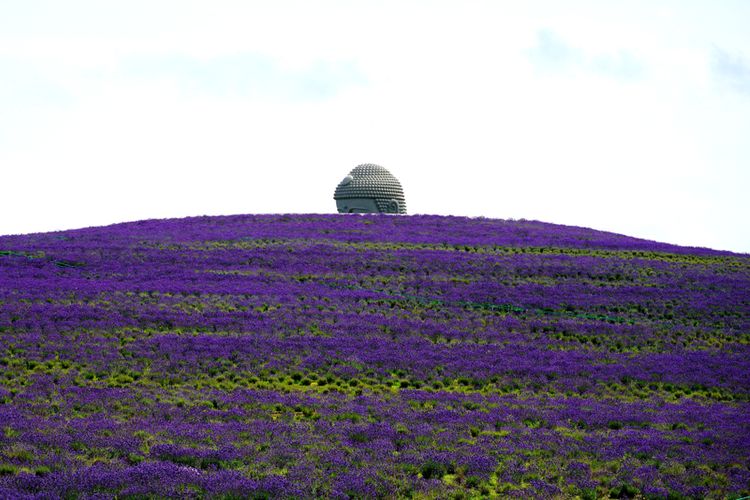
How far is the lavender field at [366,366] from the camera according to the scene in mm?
21656

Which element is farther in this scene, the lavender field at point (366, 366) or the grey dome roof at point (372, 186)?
the grey dome roof at point (372, 186)

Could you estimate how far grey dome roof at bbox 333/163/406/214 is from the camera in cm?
8481

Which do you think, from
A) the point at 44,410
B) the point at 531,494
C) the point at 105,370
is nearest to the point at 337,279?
the point at 105,370

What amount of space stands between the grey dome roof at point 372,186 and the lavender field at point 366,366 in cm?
2001

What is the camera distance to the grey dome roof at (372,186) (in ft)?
278

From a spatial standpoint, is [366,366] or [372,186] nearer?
[366,366]

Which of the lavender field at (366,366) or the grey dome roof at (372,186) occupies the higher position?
the grey dome roof at (372,186)

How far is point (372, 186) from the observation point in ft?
278

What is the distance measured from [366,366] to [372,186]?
51.8m

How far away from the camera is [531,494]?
67.4 feet

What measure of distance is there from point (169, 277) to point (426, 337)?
1647 cm

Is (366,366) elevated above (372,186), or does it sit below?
below

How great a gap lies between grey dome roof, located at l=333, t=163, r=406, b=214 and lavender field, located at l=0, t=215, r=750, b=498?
20.0m

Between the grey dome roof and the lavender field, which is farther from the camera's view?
the grey dome roof
